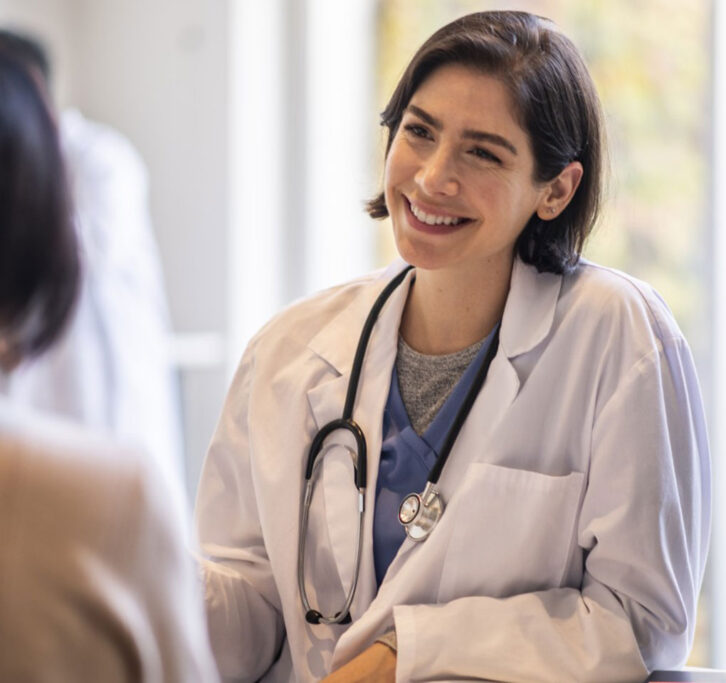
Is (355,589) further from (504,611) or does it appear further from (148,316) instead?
(148,316)

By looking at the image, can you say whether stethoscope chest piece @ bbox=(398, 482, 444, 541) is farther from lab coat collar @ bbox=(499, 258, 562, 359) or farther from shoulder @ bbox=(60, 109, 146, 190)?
shoulder @ bbox=(60, 109, 146, 190)

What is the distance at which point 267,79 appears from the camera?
3.16m

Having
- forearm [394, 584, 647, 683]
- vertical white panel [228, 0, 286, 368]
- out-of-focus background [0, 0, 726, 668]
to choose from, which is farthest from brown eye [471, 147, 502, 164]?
vertical white panel [228, 0, 286, 368]

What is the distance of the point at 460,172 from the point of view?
1412 millimetres

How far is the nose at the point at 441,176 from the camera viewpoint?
1.40m

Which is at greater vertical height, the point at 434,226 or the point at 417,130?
the point at 417,130

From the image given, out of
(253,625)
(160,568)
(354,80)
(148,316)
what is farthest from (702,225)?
(160,568)

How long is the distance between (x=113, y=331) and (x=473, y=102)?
1.50 meters

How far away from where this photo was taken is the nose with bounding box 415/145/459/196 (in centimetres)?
140

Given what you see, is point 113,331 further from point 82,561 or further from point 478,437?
point 82,561

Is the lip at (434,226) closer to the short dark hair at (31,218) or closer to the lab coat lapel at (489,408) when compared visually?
the lab coat lapel at (489,408)

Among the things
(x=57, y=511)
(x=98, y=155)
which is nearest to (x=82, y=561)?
(x=57, y=511)

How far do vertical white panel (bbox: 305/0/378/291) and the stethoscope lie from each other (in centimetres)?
171

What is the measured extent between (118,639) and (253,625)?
760 mm
